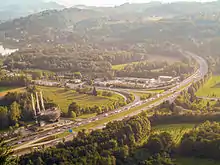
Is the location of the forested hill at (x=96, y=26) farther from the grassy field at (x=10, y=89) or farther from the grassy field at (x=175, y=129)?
the grassy field at (x=175, y=129)

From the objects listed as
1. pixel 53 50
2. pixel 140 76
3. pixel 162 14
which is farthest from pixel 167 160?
pixel 162 14

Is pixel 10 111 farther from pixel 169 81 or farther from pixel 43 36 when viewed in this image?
pixel 43 36

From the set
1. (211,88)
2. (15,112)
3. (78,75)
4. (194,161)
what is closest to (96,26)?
(78,75)

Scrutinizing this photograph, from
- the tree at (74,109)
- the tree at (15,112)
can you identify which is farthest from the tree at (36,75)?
the tree at (74,109)

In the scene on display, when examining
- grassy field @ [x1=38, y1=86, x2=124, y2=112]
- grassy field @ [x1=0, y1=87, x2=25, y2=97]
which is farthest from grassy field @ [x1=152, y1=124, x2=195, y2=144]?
grassy field @ [x1=0, y1=87, x2=25, y2=97]

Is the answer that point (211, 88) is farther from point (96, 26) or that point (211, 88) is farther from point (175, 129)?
point (96, 26)

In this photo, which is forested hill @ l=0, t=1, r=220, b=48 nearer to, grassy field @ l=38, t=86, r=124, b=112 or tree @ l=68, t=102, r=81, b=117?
grassy field @ l=38, t=86, r=124, b=112
